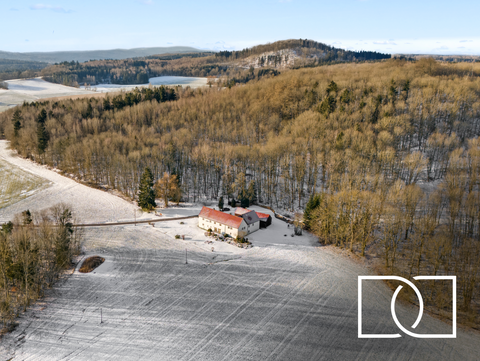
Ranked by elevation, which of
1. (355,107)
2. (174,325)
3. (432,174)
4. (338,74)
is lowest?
(174,325)

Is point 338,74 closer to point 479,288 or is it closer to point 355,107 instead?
point 355,107

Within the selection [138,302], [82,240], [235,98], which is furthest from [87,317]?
[235,98]

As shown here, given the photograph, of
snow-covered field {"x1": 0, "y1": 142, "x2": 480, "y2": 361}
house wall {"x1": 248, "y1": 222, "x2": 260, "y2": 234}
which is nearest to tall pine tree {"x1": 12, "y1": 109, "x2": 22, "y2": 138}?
snow-covered field {"x1": 0, "y1": 142, "x2": 480, "y2": 361}

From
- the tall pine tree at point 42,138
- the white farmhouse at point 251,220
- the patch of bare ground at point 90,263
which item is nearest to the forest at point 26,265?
the patch of bare ground at point 90,263

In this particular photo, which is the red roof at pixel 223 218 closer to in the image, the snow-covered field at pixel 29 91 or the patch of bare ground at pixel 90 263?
the patch of bare ground at pixel 90 263

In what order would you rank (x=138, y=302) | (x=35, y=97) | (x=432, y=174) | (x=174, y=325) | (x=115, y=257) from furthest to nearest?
(x=35, y=97) → (x=432, y=174) → (x=115, y=257) → (x=138, y=302) → (x=174, y=325)

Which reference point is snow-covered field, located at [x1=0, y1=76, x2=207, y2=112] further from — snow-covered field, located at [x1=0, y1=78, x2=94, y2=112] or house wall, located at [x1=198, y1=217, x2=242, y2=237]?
house wall, located at [x1=198, y1=217, x2=242, y2=237]
